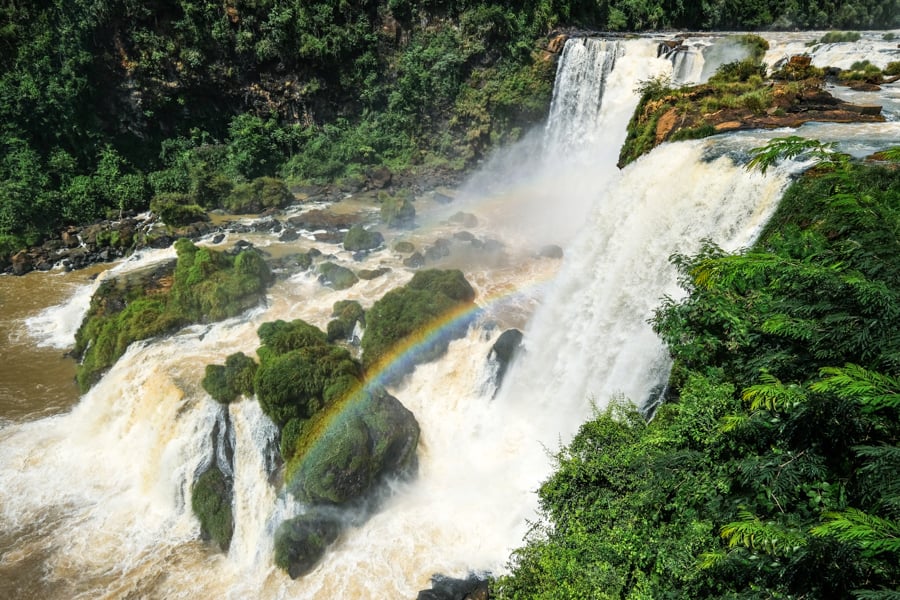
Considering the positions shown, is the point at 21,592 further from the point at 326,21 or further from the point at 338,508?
the point at 326,21

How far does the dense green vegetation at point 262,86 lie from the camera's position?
33.8 m

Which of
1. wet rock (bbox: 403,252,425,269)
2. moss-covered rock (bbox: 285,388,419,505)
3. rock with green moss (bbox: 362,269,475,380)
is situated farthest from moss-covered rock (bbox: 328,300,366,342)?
wet rock (bbox: 403,252,425,269)

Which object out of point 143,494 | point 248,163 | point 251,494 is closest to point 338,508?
point 251,494

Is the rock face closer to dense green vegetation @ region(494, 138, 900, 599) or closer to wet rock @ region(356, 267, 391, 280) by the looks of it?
dense green vegetation @ region(494, 138, 900, 599)

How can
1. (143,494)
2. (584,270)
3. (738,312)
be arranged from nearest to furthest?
(738,312), (143,494), (584,270)

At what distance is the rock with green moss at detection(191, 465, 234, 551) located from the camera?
47.8ft

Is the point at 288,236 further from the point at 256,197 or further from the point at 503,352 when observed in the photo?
the point at 503,352

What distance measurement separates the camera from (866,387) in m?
4.46

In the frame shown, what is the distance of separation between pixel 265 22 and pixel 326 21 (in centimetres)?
474

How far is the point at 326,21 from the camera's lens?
38.8 meters

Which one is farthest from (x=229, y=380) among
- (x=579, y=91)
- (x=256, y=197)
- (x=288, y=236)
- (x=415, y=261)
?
(x=579, y=91)

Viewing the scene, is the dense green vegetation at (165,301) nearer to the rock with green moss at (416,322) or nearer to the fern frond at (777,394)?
the rock with green moss at (416,322)

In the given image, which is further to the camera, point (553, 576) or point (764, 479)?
point (553, 576)

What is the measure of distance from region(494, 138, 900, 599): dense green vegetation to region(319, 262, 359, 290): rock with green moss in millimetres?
15791
